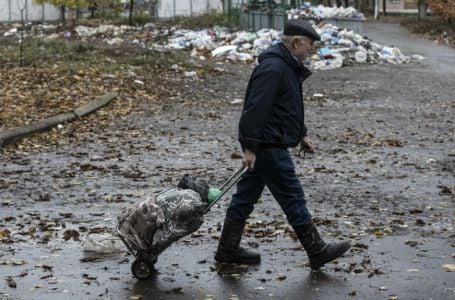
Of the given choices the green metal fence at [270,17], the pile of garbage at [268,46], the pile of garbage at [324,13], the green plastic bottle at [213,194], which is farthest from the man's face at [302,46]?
the green metal fence at [270,17]

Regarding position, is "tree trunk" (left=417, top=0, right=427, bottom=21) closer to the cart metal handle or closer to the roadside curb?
the roadside curb

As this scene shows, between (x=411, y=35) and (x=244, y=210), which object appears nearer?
(x=244, y=210)

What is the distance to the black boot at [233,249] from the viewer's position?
637 centimetres

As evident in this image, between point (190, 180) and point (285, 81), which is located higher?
point (285, 81)

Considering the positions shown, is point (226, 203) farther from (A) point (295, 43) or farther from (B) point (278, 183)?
(A) point (295, 43)

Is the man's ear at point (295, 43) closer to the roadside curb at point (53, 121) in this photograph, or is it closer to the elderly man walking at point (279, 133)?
the elderly man walking at point (279, 133)

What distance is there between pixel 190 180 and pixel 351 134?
7.61 meters

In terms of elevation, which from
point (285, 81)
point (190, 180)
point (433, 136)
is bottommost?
point (433, 136)

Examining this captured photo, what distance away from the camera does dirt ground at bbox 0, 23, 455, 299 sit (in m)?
5.94

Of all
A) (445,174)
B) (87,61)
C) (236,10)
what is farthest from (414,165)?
(236,10)

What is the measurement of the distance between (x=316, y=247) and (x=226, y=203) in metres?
2.37

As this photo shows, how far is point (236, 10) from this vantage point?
39.3m

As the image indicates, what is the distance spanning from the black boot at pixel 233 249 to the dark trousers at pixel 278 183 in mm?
185

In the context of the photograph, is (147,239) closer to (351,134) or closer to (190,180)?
(190,180)
